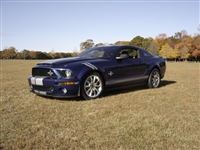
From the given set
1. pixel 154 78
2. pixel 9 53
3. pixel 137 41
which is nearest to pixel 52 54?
pixel 9 53

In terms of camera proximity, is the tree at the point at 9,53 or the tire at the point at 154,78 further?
the tree at the point at 9,53

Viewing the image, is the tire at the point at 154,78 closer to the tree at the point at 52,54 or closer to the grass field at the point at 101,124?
the grass field at the point at 101,124

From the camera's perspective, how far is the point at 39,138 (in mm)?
2814

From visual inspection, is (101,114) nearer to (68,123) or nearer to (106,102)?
(68,123)

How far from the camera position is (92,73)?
529cm

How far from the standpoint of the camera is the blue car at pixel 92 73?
4953mm

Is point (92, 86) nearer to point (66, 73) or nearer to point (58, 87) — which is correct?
point (66, 73)

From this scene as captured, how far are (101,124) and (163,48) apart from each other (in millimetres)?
78687

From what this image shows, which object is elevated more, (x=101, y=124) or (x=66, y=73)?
(x=66, y=73)

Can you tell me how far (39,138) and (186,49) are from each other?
73.6m

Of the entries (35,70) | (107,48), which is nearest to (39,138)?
(35,70)

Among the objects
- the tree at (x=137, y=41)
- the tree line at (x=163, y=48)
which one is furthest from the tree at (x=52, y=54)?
the tree at (x=137, y=41)

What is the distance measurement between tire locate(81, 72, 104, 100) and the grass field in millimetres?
274

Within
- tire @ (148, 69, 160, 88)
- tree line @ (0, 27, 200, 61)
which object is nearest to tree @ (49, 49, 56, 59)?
tree line @ (0, 27, 200, 61)
